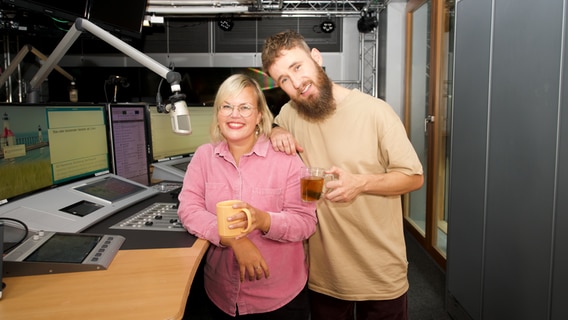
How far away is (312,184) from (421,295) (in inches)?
78.4

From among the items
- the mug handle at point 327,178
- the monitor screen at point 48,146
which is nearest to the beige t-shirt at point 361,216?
the mug handle at point 327,178

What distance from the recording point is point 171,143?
105 inches

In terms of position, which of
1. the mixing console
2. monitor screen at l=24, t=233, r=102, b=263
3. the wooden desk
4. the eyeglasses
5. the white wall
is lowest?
the wooden desk

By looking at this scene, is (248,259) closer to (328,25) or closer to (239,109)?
(239,109)

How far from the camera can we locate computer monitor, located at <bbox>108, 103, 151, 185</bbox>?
6.86 feet

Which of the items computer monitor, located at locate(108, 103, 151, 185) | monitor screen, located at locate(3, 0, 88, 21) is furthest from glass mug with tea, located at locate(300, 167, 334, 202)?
monitor screen, located at locate(3, 0, 88, 21)

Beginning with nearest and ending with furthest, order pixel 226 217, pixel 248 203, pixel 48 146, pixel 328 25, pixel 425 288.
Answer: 1. pixel 226 217
2. pixel 248 203
3. pixel 48 146
4. pixel 425 288
5. pixel 328 25

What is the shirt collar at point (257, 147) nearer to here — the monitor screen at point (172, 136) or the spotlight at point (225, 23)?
the monitor screen at point (172, 136)

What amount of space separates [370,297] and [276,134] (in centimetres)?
74

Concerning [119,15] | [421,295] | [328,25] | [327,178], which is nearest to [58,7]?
[119,15]

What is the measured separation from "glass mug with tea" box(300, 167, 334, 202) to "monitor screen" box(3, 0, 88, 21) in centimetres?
232

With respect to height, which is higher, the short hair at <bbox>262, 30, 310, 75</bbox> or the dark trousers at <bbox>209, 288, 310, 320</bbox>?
the short hair at <bbox>262, 30, 310, 75</bbox>

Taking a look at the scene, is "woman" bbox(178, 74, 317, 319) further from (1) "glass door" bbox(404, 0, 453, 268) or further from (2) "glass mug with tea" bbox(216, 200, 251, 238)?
(1) "glass door" bbox(404, 0, 453, 268)

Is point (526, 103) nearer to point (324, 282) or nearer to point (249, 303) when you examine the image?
point (324, 282)
